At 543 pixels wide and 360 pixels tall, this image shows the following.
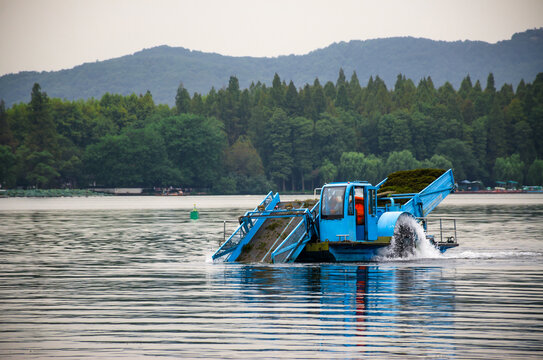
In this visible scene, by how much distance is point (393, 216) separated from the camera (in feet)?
91.2

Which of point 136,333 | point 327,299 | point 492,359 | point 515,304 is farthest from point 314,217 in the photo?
point 492,359

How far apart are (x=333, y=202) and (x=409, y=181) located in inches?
271

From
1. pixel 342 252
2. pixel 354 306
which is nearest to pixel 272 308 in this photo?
pixel 354 306

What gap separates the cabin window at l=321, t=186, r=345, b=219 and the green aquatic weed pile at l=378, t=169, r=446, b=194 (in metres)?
5.19

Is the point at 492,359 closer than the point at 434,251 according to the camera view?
Yes

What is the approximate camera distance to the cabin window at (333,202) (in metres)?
27.2

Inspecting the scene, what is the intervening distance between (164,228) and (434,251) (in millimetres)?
26451

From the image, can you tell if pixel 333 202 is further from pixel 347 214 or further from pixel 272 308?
pixel 272 308

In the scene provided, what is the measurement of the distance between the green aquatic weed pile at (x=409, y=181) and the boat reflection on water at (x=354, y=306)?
6.99 meters

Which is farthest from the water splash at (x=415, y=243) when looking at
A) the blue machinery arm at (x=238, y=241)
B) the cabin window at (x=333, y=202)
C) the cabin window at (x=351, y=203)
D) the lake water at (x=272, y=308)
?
the blue machinery arm at (x=238, y=241)

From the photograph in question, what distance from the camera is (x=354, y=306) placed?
17250mm

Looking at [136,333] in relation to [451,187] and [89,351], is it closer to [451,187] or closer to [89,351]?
[89,351]

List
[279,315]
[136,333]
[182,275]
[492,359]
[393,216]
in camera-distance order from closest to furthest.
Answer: [492,359], [136,333], [279,315], [182,275], [393,216]

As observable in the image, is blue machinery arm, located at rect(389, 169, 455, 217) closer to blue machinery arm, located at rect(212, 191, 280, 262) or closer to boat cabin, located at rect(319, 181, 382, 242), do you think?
boat cabin, located at rect(319, 181, 382, 242)
